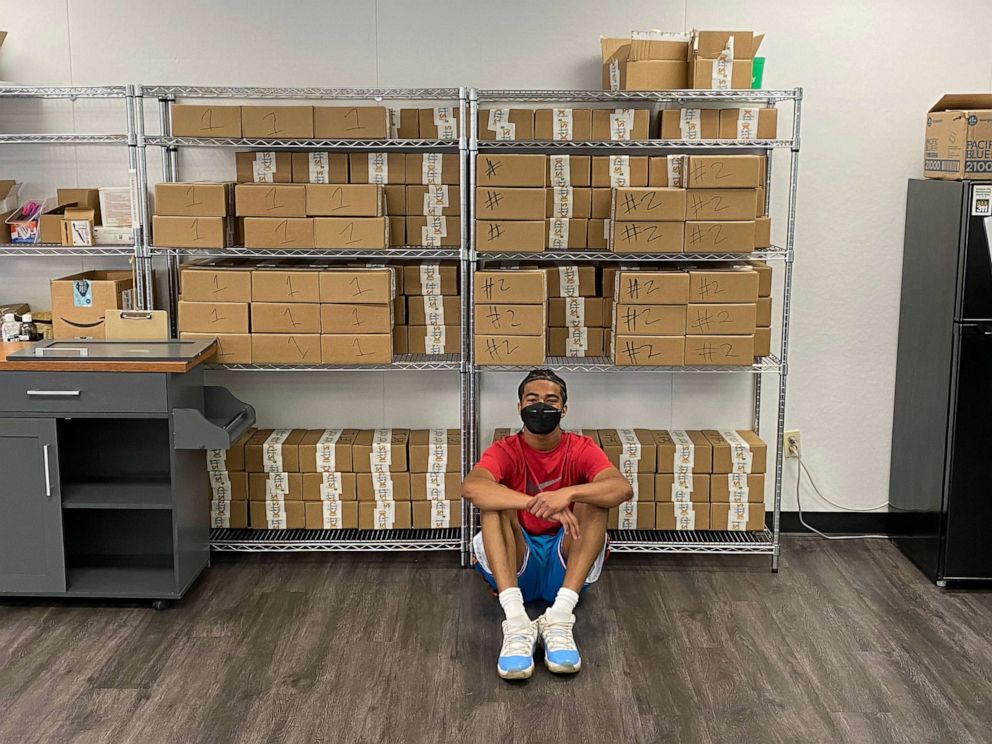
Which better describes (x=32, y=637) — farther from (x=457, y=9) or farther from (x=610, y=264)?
(x=457, y=9)

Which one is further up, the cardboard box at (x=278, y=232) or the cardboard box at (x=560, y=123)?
the cardboard box at (x=560, y=123)

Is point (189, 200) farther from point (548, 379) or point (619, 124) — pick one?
point (619, 124)

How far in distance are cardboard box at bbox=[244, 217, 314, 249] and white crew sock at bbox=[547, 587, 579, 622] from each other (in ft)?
4.98

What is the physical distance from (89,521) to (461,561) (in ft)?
4.47

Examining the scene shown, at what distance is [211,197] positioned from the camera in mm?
3859

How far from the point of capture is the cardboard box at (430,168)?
3.98 metres

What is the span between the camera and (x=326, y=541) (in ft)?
13.5

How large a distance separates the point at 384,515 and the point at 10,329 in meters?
1.54

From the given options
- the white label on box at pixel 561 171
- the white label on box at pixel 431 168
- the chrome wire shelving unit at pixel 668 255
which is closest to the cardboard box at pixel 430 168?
the white label on box at pixel 431 168

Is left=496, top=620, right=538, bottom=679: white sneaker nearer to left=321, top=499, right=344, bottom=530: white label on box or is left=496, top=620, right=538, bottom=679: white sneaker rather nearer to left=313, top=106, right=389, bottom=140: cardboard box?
left=321, top=499, right=344, bottom=530: white label on box

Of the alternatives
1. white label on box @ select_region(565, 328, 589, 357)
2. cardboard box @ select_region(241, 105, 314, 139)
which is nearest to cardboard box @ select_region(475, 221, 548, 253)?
white label on box @ select_region(565, 328, 589, 357)

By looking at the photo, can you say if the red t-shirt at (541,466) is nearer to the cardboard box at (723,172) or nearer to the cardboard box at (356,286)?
the cardboard box at (356,286)

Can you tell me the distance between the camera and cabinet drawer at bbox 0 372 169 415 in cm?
352

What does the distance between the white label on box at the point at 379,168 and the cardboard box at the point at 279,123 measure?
24 centimetres
